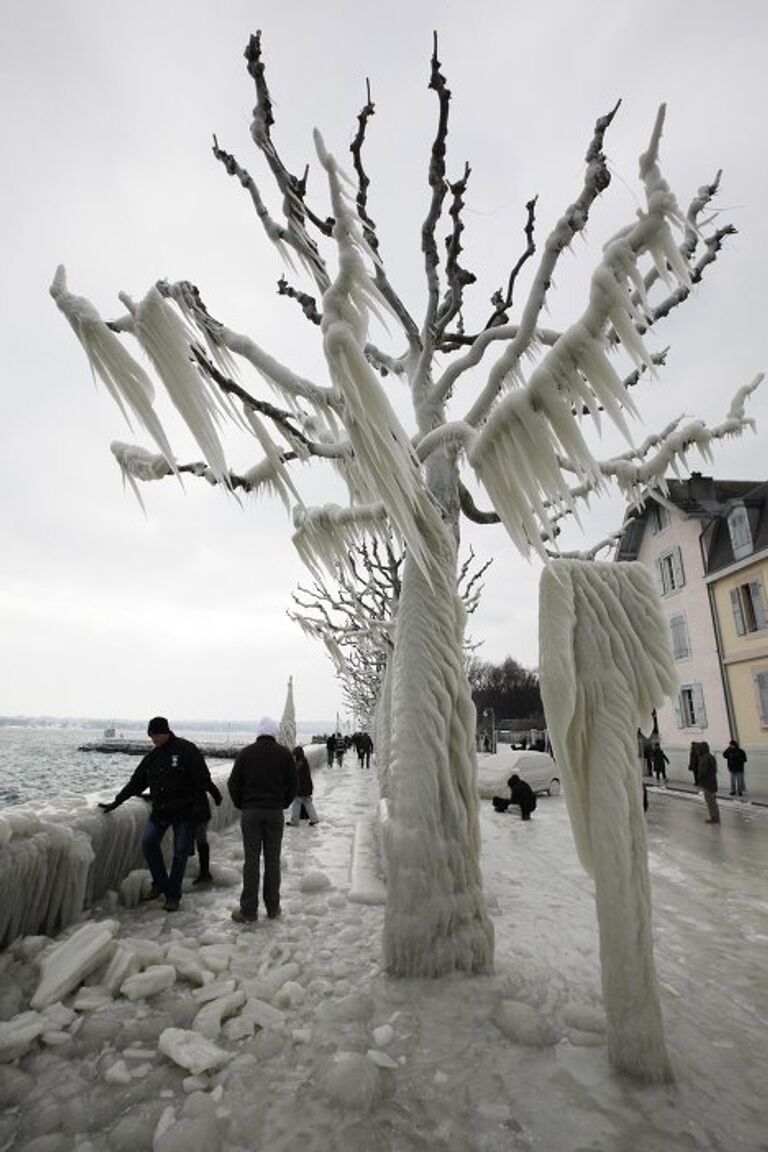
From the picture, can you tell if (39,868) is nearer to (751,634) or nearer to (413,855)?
(413,855)

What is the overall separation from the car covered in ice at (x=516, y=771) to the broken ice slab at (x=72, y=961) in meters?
11.5

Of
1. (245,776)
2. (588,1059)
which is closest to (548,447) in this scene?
(588,1059)

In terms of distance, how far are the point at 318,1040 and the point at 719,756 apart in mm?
19244

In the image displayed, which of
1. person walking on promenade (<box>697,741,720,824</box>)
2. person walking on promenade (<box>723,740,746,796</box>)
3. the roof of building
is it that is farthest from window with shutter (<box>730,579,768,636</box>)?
person walking on promenade (<box>697,741,720,824</box>)

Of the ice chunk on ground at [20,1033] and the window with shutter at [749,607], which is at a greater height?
the window with shutter at [749,607]

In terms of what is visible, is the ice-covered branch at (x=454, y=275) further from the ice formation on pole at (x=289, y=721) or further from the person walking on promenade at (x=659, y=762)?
the person walking on promenade at (x=659, y=762)

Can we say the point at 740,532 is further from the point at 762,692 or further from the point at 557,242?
the point at 557,242

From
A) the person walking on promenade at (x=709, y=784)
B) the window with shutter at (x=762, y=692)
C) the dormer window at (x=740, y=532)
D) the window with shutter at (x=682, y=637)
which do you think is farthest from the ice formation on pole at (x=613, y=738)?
the window with shutter at (x=682, y=637)

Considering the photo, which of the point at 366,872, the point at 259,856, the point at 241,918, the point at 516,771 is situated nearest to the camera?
the point at 241,918

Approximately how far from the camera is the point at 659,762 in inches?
747

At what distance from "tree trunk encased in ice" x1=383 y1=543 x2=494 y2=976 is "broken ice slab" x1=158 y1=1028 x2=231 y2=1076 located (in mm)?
1321

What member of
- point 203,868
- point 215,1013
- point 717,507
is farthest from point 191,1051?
point 717,507

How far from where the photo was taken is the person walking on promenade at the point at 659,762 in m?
18.9

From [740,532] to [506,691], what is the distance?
57461mm
